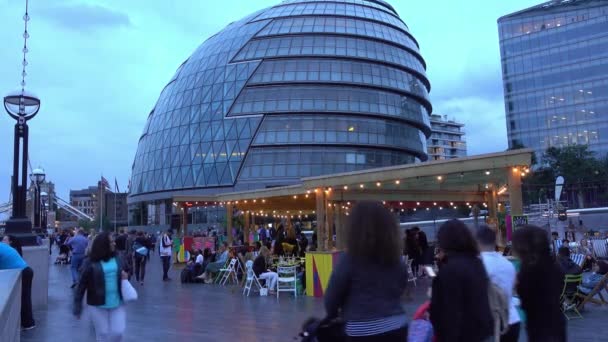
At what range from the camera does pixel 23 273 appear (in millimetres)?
9258

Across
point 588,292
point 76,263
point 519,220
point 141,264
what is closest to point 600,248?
point 519,220

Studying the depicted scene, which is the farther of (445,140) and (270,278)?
(445,140)

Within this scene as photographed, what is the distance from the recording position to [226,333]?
31.3 feet

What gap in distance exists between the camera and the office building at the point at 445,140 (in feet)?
466

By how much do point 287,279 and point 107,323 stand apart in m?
9.25

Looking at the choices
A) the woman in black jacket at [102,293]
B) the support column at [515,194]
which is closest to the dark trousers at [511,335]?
the woman in black jacket at [102,293]

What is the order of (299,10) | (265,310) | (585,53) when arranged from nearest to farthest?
(265,310) → (299,10) → (585,53)

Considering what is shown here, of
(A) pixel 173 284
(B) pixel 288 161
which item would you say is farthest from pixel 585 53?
(A) pixel 173 284

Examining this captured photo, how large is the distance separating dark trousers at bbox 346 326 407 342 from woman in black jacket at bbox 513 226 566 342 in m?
1.53

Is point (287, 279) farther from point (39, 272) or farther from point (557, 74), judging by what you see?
point (557, 74)

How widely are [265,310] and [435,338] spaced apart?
8592 millimetres

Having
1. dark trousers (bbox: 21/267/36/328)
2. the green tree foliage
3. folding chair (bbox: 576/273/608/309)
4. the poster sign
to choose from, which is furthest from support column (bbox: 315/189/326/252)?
the green tree foliage

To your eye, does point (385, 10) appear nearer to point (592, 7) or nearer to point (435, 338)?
point (592, 7)

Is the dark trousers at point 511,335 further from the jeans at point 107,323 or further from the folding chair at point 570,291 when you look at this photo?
the folding chair at point 570,291
